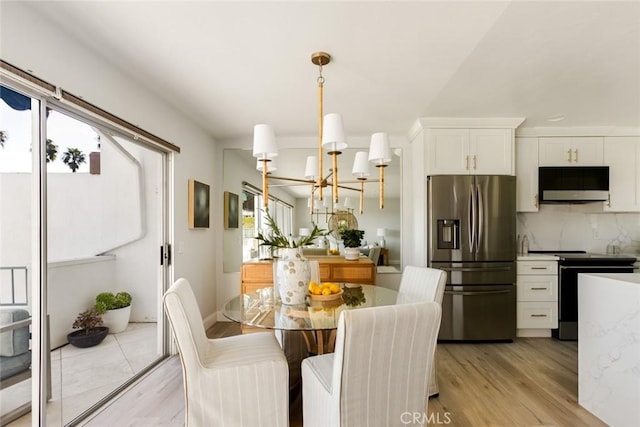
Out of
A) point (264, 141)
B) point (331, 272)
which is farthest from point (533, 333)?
point (264, 141)

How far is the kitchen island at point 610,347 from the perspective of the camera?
5.71ft

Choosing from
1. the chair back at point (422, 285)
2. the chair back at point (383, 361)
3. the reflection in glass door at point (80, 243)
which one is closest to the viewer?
the chair back at point (383, 361)

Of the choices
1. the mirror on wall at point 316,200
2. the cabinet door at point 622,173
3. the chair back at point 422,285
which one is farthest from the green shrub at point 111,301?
the cabinet door at point 622,173

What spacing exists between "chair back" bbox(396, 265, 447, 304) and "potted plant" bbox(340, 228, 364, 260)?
44.6 inches

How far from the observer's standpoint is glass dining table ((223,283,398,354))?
1586 millimetres

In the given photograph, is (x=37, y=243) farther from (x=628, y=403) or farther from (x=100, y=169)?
(x=628, y=403)

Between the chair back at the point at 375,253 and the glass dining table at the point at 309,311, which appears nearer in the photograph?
the glass dining table at the point at 309,311

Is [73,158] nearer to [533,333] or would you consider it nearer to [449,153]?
[449,153]

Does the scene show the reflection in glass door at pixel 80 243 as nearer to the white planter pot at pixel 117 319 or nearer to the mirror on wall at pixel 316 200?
the white planter pot at pixel 117 319

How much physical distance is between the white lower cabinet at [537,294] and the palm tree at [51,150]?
410 centimetres

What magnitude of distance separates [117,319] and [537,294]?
13.5 ft

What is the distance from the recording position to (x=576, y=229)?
3777 mm

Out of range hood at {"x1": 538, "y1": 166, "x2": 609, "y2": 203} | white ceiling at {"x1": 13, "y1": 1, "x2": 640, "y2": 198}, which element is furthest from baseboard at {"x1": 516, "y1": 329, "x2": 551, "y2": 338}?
white ceiling at {"x1": 13, "y1": 1, "x2": 640, "y2": 198}

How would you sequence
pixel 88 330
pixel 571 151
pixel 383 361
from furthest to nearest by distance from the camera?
pixel 571 151 < pixel 88 330 < pixel 383 361
